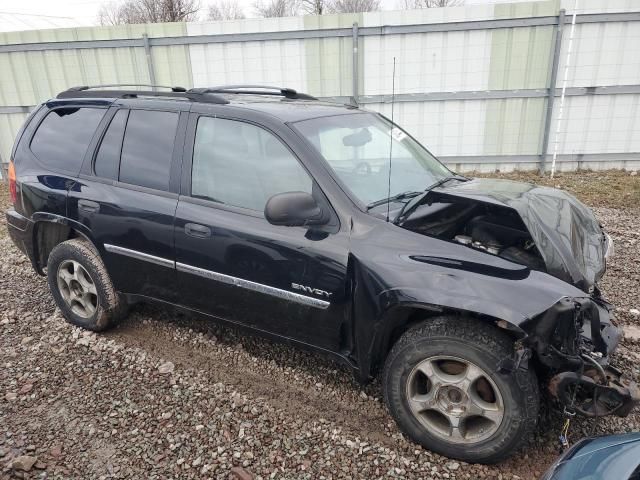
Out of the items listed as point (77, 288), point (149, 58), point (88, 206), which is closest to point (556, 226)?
point (88, 206)

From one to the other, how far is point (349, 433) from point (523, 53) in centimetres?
838

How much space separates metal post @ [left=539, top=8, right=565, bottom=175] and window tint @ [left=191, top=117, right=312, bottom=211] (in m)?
7.85

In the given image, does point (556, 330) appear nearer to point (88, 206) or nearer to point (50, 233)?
point (88, 206)

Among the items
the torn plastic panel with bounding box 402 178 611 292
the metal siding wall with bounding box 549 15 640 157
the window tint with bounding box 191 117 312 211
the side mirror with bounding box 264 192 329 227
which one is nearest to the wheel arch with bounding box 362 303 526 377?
→ the torn plastic panel with bounding box 402 178 611 292

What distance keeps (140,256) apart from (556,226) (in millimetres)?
2722

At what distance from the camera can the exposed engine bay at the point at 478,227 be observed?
8.08 feet

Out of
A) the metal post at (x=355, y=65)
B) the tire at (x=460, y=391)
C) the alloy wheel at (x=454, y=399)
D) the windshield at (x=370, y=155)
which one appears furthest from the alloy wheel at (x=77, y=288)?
the metal post at (x=355, y=65)

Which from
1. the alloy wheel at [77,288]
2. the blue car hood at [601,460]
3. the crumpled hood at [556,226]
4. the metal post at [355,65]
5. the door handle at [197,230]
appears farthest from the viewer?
the metal post at [355,65]

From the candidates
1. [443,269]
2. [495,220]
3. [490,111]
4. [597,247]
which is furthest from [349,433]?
[490,111]

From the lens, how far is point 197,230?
2.96 meters

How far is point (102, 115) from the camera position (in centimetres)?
356

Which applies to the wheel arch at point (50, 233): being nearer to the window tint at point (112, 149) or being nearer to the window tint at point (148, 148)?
the window tint at point (112, 149)

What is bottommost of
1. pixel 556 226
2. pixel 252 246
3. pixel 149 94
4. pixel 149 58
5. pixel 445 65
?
pixel 252 246

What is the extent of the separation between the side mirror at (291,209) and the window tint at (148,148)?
40.6 inches
